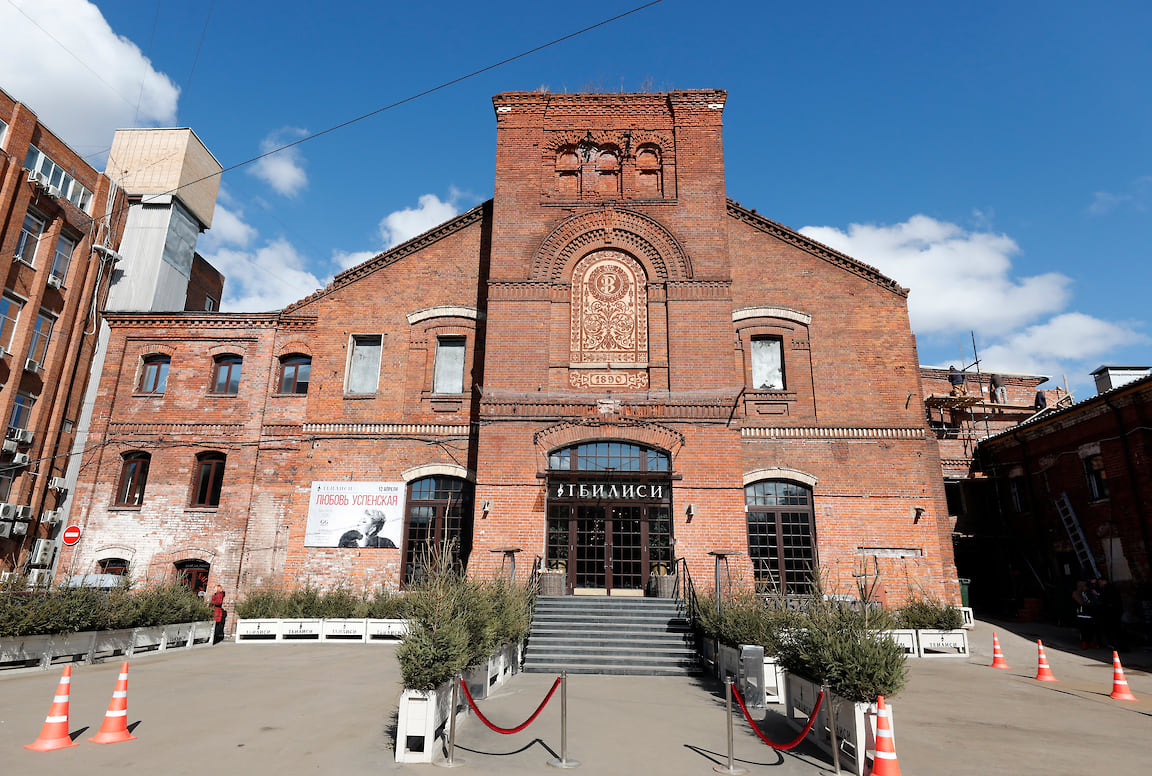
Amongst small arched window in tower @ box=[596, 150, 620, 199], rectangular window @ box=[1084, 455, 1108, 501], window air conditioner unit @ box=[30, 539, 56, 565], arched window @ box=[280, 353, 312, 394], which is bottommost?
window air conditioner unit @ box=[30, 539, 56, 565]

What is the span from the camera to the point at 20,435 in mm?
18422

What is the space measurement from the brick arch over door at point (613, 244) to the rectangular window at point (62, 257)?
1514 cm

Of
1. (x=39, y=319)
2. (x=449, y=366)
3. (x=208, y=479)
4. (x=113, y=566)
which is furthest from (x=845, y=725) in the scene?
(x=39, y=319)

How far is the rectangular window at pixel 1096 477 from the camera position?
18328mm

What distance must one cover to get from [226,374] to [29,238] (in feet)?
22.6

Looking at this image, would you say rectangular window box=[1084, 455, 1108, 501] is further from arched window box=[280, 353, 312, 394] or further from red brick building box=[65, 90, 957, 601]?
arched window box=[280, 353, 312, 394]

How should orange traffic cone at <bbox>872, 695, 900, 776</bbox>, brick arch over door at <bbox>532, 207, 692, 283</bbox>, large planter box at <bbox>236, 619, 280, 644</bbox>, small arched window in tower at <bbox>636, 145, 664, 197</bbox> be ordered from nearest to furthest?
orange traffic cone at <bbox>872, 695, 900, 776</bbox>, large planter box at <bbox>236, 619, 280, 644</bbox>, brick arch over door at <bbox>532, 207, 692, 283</bbox>, small arched window in tower at <bbox>636, 145, 664, 197</bbox>

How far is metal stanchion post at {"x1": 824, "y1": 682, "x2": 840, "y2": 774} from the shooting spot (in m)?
6.57

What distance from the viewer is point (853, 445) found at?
1797 centimetres

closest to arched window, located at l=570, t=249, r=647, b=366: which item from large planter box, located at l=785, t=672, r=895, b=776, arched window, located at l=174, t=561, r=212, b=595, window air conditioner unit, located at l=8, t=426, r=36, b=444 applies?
large planter box, located at l=785, t=672, r=895, b=776

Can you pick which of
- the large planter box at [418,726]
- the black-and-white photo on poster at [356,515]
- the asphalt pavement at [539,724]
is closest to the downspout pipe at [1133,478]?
the asphalt pavement at [539,724]

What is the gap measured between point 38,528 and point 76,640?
9.13 m

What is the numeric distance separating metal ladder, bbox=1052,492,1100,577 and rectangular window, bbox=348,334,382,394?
2083cm

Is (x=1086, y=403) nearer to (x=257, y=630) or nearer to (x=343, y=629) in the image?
(x=343, y=629)
